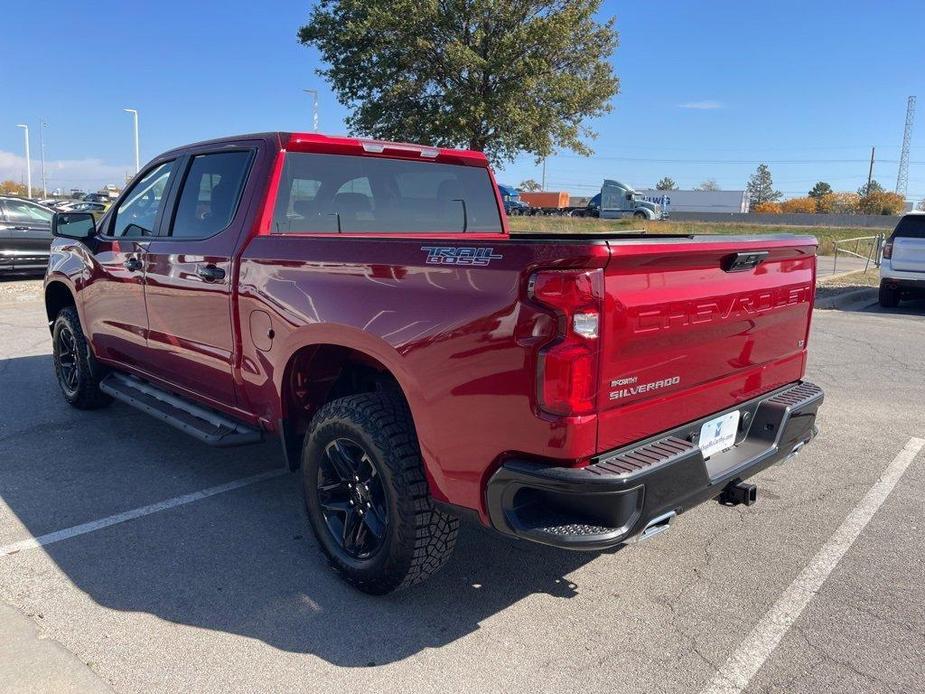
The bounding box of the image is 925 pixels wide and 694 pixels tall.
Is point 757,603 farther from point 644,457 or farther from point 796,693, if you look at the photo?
point 644,457

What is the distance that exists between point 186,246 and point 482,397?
2364 mm

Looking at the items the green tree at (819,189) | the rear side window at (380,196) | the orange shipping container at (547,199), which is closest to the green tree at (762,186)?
the green tree at (819,189)

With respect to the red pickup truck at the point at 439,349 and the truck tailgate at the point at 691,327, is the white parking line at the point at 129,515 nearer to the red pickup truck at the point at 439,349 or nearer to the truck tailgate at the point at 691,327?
the red pickup truck at the point at 439,349

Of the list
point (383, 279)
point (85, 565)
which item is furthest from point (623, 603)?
point (85, 565)

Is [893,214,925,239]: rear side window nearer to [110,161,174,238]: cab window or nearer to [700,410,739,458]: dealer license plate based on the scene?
[700,410,739,458]: dealer license plate

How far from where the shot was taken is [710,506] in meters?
4.20

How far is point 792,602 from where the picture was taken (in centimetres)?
318

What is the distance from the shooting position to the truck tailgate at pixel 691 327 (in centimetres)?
253

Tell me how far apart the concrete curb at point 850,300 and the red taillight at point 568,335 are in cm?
1229

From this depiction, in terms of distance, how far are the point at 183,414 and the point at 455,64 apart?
844 inches

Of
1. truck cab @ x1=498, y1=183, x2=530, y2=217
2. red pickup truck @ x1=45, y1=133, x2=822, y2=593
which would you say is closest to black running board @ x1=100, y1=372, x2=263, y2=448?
red pickup truck @ x1=45, y1=133, x2=822, y2=593

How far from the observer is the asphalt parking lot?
8.85 feet

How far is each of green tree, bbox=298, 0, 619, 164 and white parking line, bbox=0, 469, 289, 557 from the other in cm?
2083

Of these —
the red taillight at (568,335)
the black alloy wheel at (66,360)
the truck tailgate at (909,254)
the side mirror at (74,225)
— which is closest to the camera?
the red taillight at (568,335)
